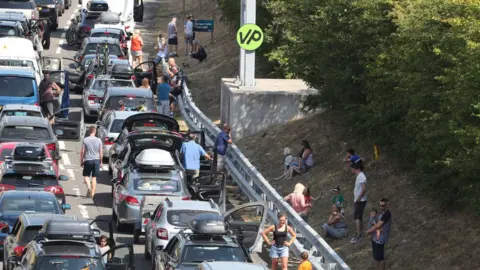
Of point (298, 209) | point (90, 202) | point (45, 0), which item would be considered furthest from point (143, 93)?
point (45, 0)

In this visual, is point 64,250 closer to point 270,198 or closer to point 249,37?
point 270,198

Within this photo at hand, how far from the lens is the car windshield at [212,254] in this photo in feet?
72.6

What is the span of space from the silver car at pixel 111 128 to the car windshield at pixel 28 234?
10.7 meters

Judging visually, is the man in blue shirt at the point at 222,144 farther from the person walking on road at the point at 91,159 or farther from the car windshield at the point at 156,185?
the car windshield at the point at 156,185

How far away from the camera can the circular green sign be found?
37969 mm

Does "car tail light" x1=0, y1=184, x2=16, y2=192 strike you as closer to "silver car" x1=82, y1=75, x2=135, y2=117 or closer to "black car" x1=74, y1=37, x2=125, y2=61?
"silver car" x1=82, y1=75, x2=135, y2=117

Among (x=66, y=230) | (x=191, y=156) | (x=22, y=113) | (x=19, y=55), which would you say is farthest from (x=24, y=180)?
(x=19, y=55)

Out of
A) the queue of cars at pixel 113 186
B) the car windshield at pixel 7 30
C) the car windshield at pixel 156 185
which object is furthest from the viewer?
the car windshield at pixel 7 30

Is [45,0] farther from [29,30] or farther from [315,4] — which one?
[315,4]

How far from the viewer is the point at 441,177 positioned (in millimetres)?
25844

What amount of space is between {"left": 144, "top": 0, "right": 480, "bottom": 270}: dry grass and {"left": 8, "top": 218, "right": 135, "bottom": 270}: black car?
571cm

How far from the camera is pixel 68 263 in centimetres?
2100

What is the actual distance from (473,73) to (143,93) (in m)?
14.9

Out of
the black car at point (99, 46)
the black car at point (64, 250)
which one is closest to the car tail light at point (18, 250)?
the black car at point (64, 250)
